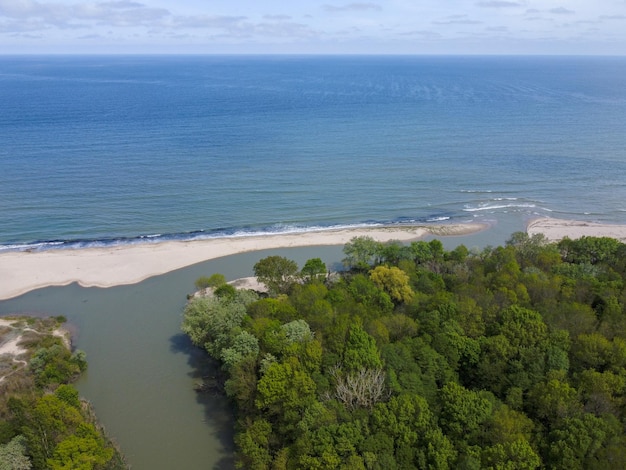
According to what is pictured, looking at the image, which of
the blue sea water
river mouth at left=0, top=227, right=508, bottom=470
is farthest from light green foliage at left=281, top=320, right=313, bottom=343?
the blue sea water

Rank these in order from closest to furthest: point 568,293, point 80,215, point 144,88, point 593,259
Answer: point 568,293
point 593,259
point 80,215
point 144,88

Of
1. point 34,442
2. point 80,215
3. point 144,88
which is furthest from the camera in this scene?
point 144,88

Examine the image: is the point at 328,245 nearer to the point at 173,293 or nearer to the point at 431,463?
the point at 173,293

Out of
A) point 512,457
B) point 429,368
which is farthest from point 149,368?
point 512,457

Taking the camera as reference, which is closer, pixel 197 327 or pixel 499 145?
pixel 197 327

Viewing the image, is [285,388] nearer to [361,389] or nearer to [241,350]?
[361,389]

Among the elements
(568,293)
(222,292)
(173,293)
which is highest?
(568,293)

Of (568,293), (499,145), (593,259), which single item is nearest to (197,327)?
(568,293)
